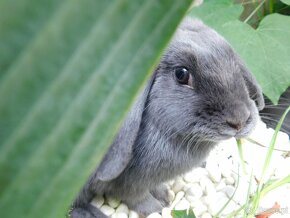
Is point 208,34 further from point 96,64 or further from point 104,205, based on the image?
point 96,64

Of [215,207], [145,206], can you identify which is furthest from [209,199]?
[145,206]

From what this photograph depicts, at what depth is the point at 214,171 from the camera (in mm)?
1022

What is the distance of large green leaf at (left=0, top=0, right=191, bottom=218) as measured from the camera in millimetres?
99

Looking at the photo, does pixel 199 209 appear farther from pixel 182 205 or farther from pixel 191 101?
pixel 191 101

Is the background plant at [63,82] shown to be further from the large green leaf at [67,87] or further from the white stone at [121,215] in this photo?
the white stone at [121,215]

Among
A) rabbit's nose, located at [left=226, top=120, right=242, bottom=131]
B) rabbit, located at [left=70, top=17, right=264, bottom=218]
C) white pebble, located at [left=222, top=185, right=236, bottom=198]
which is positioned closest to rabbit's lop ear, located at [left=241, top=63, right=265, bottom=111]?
rabbit, located at [left=70, top=17, right=264, bottom=218]

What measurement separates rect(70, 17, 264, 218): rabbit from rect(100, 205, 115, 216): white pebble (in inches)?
4.9

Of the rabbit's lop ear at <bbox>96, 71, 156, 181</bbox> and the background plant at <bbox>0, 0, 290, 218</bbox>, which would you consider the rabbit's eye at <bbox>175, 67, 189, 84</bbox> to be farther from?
the background plant at <bbox>0, 0, 290, 218</bbox>

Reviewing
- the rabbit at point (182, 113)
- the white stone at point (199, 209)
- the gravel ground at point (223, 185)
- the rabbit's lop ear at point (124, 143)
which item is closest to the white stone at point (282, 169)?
the gravel ground at point (223, 185)

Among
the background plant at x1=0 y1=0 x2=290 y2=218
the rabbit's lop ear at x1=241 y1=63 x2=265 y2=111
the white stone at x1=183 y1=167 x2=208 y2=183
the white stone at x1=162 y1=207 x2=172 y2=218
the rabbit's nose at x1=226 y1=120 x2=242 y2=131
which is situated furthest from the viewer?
the white stone at x1=183 y1=167 x2=208 y2=183

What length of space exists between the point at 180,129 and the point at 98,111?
590mm

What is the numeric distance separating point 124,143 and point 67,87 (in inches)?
24.3

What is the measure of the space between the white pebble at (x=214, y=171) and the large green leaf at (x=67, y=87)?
0.92 meters

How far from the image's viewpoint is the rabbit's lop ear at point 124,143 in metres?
0.71
